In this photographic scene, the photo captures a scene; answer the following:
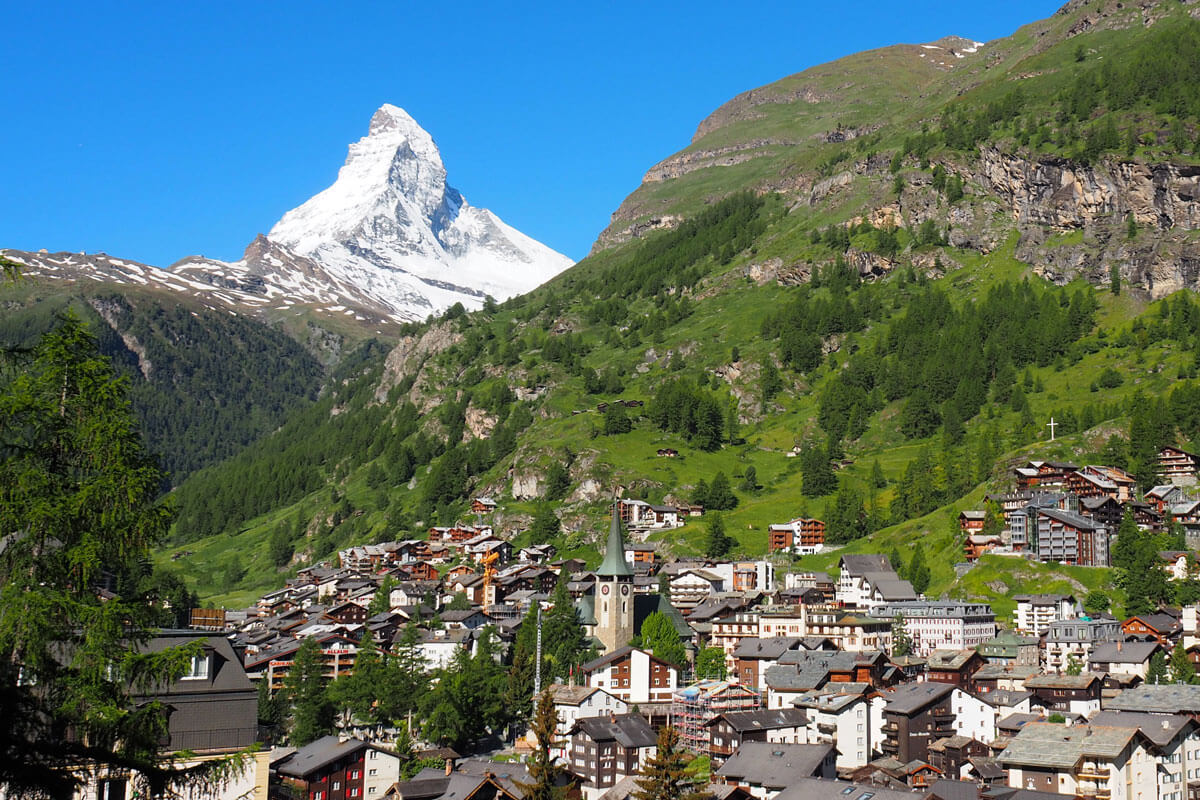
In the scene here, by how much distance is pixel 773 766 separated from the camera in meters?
80.9

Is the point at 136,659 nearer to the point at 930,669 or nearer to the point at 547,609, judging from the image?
the point at 930,669

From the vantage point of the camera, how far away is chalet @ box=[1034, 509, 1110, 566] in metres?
143

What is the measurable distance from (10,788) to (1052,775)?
77322 millimetres

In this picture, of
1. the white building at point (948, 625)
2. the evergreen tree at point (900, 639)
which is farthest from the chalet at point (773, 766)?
the white building at point (948, 625)

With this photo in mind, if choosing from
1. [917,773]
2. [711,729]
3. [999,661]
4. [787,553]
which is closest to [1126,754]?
[917,773]

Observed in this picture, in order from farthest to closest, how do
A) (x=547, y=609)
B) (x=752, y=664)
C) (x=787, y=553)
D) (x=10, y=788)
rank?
(x=787, y=553)
(x=547, y=609)
(x=752, y=664)
(x=10, y=788)

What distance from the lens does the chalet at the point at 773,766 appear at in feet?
258

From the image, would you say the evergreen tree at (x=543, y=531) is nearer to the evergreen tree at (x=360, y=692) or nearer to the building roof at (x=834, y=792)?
the evergreen tree at (x=360, y=692)

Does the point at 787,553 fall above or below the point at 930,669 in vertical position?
above

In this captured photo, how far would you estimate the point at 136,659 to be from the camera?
63.8 feet

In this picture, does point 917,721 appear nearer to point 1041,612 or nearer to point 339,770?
point 1041,612

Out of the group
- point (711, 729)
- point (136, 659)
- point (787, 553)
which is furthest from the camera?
point (787, 553)

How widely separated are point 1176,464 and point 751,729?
10020 centimetres

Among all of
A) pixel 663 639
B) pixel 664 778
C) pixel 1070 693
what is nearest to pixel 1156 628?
pixel 1070 693
